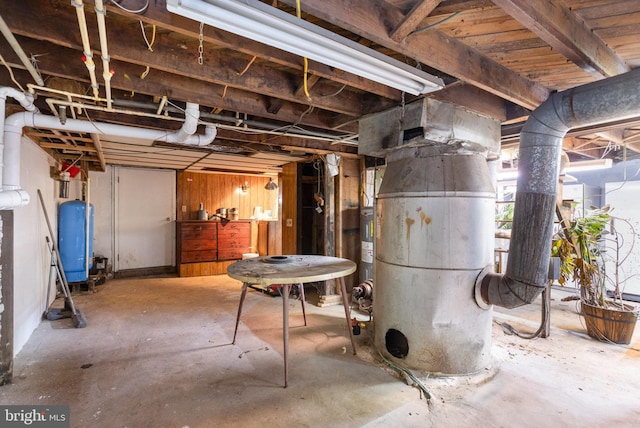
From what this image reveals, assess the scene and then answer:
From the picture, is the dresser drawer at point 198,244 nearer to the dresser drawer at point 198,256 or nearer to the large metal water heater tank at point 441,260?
the dresser drawer at point 198,256

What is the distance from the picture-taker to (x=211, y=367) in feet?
9.07

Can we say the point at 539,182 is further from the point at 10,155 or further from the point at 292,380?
the point at 10,155

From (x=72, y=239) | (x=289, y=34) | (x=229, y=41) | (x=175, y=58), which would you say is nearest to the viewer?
(x=289, y=34)

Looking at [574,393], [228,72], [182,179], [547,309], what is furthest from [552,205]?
[182,179]

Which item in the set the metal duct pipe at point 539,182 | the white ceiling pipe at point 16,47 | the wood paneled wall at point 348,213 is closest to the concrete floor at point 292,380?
the metal duct pipe at point 539,182

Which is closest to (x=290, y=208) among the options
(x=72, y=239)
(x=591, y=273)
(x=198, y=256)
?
(x=198, y=256)

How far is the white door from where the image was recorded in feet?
21.2

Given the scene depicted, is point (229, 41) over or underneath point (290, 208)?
over

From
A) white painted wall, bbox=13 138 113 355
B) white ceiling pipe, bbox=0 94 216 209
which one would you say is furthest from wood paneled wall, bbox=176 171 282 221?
white ceiling pipe, bbox=0 94 216 209

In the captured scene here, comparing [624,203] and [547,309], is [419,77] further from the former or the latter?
[624,203]

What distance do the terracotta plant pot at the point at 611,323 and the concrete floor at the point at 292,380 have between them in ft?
0.32

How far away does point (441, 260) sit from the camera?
2.57m

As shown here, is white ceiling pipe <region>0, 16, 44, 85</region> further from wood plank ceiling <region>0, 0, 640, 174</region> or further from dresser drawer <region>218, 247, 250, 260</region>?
dresser drawer <region>218, 247, 250, 260</region>

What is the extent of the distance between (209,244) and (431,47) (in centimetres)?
578
